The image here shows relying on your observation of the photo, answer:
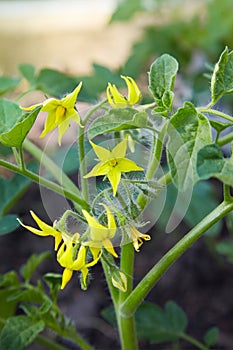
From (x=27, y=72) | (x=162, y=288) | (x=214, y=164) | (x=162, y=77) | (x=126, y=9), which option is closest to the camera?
(x=214, y=164)

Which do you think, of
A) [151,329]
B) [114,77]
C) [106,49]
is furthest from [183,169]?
[106,49]

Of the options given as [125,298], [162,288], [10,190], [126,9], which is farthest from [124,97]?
[126,9]

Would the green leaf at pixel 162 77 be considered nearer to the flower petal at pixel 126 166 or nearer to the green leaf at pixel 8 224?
the flower petal at pixel 126 166

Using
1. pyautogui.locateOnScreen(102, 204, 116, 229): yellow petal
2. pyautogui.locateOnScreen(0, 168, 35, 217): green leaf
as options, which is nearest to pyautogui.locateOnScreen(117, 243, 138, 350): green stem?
pyautogui.locateOnScreen(102, 204, 116, 229): yellow petal

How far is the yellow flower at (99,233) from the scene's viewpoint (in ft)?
1.95

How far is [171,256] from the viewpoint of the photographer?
2.26 ft

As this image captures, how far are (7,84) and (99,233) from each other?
0.51m

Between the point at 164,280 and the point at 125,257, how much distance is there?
89 centimetres

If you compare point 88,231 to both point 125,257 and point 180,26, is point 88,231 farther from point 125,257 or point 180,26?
point 180,26

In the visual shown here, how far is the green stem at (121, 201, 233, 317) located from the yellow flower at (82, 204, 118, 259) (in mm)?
101

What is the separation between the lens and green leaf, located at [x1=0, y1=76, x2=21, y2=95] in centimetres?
101

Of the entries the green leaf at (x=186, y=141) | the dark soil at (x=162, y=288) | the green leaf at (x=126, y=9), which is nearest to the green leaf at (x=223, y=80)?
the green leaf at (x=186, y=141)

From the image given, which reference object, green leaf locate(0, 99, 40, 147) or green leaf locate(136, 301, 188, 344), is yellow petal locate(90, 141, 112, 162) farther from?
green leaf locate(136, 301, 188, 344)

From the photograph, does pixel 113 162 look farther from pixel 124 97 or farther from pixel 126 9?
pixel 126 9
